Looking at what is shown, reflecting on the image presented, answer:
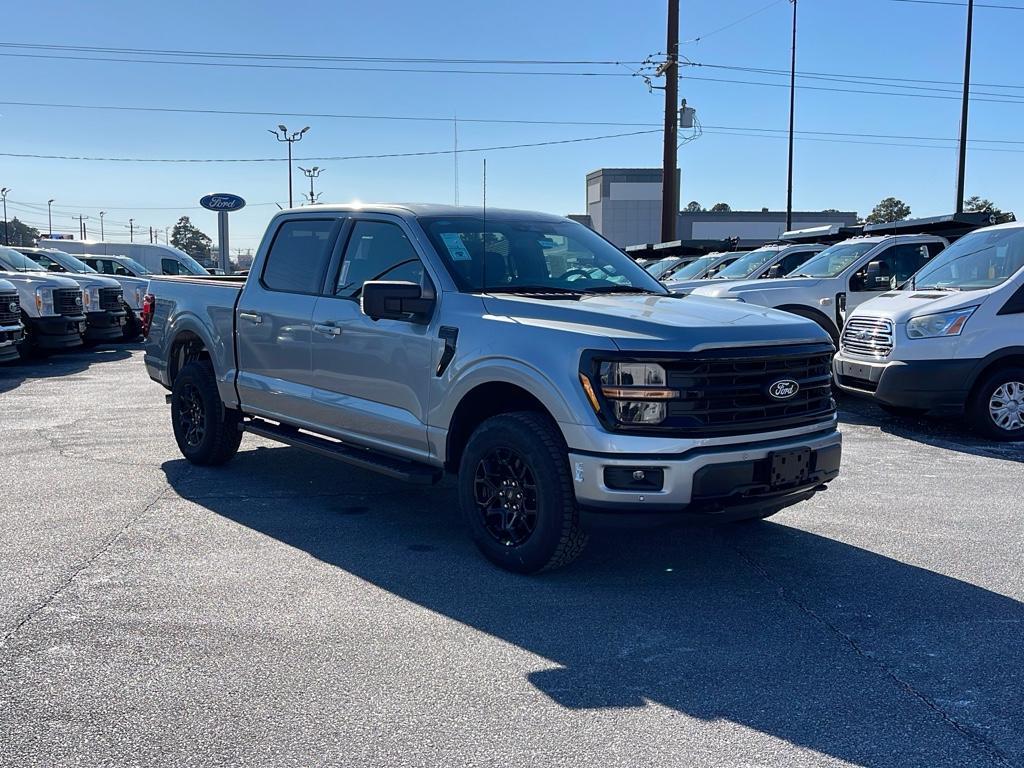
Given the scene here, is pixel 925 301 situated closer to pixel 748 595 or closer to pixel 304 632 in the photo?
pixel 748 595

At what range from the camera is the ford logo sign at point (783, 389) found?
478 cm

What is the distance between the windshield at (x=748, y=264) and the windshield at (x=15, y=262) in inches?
490

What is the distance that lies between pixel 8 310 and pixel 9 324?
0.68ft

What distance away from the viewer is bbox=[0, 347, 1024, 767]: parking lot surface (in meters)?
3.29

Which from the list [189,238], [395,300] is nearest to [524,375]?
[395,300]

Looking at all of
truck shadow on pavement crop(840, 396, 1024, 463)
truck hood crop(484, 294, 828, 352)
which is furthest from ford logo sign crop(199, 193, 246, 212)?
truck hood crop(484, 294, 828, 352)

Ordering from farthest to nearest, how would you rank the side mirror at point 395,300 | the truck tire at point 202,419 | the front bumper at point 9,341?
the front bumper at point 9,341, the truck tire at point 202,419, the side mirror at point 395,300

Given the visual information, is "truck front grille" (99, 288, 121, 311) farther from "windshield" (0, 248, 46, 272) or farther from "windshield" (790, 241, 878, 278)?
"windshield" (790, 241, 878, 278)

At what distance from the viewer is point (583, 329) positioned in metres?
4.72

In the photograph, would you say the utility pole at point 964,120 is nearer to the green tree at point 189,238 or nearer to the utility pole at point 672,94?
the utility pole at point 672,94

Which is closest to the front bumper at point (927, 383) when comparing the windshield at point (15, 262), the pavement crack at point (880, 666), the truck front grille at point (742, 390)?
the pavement crack at point (880, 666)

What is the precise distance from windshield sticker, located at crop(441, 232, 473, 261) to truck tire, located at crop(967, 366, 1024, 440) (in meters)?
5.83

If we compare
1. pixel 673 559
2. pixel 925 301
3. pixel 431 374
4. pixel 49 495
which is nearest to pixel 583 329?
pixel 431 374

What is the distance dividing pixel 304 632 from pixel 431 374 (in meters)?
1.68
